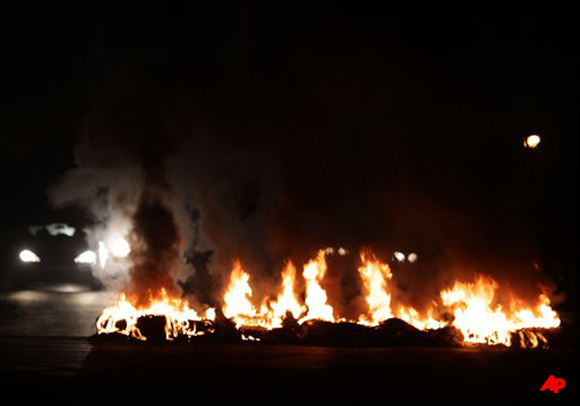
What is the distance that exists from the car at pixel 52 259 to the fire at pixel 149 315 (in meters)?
7.13

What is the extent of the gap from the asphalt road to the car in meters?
7.06

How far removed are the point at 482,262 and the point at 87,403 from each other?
14.0 m

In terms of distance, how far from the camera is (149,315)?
573 inches

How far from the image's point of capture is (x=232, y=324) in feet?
48.5

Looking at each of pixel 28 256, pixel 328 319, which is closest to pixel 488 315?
pixel 328 319

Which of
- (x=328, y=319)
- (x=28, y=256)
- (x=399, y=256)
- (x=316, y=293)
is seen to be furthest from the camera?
(x=28, y=256)

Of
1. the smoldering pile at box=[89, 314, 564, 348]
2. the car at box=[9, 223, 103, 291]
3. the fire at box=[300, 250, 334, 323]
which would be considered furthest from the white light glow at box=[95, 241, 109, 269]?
the fire at box=[300, 250, 334, 323]

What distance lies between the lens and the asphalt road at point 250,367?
9.16m

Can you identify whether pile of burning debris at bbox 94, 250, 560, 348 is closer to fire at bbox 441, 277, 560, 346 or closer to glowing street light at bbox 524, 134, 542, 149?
fire at bbox 441, 277, 560, 346

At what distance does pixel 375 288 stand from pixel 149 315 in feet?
22.9

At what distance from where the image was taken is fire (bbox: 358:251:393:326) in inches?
651

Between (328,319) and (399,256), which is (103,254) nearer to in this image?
(328,319)

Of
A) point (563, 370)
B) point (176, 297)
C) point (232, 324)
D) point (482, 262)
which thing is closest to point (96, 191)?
point (176, 297)

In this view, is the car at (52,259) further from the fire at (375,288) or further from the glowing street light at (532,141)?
the glowing street light at (532,141)
